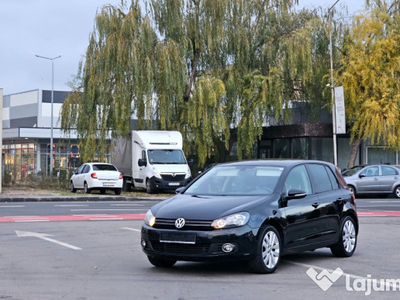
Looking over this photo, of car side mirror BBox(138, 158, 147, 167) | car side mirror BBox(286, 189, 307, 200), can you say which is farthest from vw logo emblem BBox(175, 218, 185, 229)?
car side mirror BBox(138, 158, 147, 167)

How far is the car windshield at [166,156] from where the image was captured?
35.8 metres

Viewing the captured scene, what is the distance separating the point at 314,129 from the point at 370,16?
23.3ft

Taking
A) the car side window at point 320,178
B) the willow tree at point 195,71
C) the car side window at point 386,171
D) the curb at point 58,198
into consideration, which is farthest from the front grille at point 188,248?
the willow tree at point 195,71

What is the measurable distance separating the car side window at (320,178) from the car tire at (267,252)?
1.62 metres

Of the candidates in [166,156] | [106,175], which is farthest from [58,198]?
[166,156]

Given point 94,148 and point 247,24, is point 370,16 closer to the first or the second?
point 247,24

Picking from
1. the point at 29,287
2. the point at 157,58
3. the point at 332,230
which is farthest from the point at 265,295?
the point at 157,58

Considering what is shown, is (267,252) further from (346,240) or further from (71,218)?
(71,218)

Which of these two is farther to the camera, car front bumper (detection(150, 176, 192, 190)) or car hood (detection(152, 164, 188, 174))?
A: car hood (detection(152, 164, 188, 174))

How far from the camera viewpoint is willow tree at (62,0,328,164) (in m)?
38.1

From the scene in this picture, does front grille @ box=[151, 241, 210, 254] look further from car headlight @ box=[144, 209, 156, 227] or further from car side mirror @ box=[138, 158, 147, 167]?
car side mirror @ box=[138, 158, 147, 167]

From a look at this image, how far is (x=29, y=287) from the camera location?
862cm

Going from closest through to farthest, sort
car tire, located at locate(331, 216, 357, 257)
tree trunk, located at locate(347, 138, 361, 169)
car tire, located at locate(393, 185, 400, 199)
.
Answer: car tire, located at locate(331, 216, 357, 257) < car tire, located at locate(393, 185, 400, 199) < tree trunk, located at locate(347, 138, 361, 169)

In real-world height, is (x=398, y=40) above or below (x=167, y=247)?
above
